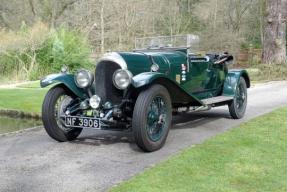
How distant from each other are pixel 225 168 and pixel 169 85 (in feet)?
5.63

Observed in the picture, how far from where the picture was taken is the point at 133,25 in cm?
2595

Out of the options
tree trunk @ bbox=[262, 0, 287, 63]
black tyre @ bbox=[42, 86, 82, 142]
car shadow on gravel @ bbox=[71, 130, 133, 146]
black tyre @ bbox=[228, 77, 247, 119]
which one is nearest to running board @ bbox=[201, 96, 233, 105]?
black tyre @ bbox=[228, 77, 247, 119]

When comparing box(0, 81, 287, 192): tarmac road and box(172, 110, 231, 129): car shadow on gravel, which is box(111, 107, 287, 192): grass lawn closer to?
box(0, 81, 287, 192): tarmac road

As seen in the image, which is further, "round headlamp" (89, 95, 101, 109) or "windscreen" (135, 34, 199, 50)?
"windscreen" (135, 34, 199, 50)

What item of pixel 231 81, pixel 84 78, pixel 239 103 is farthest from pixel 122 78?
pixel 239 103

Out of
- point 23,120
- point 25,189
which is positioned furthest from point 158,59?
point 23,120

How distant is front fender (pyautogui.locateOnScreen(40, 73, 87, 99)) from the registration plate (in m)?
0.48

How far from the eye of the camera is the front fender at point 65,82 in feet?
22.5

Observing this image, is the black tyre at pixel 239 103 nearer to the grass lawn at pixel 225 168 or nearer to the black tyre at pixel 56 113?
the grass lawn at pixel 225 168

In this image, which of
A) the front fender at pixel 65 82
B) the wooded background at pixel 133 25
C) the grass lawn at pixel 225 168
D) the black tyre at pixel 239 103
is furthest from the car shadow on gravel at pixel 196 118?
the wooded background at pixel 133 25

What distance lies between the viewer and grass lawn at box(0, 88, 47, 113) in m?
11.0

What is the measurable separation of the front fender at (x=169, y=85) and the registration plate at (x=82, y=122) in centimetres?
78

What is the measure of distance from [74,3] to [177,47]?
83.3 feet

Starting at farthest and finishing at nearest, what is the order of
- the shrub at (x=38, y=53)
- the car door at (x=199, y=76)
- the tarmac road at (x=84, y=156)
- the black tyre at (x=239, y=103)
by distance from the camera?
the shrub at (x=38, y=53)
the black tyre at (x=239, y=103)
the car door at (x=199, y=76)
the tarmac road at (x=84, y=156)
